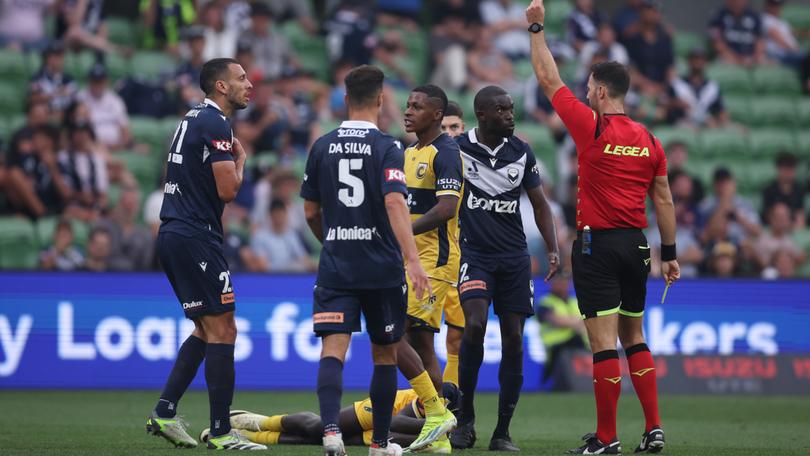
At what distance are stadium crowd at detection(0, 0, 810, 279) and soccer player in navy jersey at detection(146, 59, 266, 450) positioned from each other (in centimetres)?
755

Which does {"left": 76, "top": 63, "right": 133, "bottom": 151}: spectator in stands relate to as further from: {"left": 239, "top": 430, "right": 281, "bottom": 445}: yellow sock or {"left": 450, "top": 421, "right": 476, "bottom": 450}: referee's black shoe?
{"left": 450, "top": 421, "right": 476, "bottom": 450}: referee's black shoe

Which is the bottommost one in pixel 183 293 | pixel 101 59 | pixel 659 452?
pixel 659 452

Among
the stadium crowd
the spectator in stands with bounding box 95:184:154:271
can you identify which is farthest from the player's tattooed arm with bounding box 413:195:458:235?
the spectator in stands with bounding box 95:184:154:271

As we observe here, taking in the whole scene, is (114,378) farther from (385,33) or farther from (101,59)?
(385,33)

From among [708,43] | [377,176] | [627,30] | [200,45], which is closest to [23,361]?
[200,45]

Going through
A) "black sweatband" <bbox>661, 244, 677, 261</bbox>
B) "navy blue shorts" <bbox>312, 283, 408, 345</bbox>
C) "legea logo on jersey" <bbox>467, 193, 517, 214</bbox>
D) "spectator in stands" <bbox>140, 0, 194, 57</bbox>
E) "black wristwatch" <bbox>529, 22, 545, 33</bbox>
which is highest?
"spectator in stands" <bbox>140, 0, 194, 57</bbox>

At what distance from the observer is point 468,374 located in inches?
399

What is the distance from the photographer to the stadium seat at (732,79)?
2380 cm

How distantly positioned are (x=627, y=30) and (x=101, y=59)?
921cm

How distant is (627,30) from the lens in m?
23.0

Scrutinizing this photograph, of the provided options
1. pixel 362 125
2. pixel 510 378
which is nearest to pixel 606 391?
pixel 510 378

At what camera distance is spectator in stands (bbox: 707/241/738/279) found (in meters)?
18.4

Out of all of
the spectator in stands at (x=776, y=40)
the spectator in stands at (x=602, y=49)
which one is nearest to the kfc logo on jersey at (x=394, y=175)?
the spectator in stands at (x=602, y=49)

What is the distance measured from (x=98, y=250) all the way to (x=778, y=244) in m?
10.3
